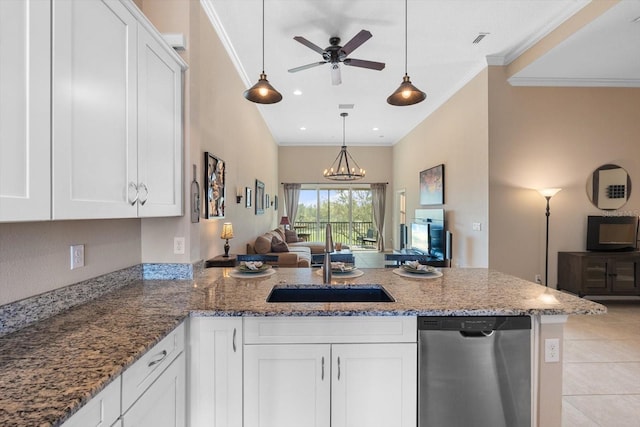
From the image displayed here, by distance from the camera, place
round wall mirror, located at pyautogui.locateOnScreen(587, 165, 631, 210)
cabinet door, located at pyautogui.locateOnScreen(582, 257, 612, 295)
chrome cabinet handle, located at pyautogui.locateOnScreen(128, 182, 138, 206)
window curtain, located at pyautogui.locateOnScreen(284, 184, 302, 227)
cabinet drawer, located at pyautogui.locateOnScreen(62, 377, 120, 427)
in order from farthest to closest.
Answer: window curtain, located at pyautogui.locateOnScreen(284, 184, 302, 227) → round wall mirror, located at pyautogui.locateOnScreen(587, 165, 631, 210) → cabinet door, located at pyautogui.locateOnScreen(582, 257, 612, 295) → chrome cabinet handle, located at pyautogui.locateOnScreen(128, 182, 138, 206) → cabinet drawer, located at pyautogui.locateOnScreen(62, 377, 120, 427)

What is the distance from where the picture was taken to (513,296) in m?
1.65

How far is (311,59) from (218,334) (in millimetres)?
3677

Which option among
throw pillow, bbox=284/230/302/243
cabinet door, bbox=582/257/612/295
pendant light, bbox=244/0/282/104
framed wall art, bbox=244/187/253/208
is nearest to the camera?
pendant light, bbox=244/0/282/104

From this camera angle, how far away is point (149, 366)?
1.15 m

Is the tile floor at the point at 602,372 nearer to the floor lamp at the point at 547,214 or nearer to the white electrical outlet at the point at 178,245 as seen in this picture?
the floor lamp at the point at 547,214

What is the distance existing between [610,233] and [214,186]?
17.1 feet

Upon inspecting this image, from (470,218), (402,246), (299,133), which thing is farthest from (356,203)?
(470,218)

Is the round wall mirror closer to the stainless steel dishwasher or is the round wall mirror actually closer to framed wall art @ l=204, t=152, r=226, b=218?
the stainless steel dishwasher

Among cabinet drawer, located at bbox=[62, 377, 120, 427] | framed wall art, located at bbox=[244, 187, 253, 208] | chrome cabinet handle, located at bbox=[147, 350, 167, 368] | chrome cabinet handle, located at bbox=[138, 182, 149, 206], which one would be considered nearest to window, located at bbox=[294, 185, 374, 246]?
framed wall art, located at bbox=[244, 187, 253, 208]

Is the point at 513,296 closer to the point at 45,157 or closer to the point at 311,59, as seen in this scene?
the point at 45,157

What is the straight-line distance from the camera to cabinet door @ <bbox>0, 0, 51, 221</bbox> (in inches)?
33.7

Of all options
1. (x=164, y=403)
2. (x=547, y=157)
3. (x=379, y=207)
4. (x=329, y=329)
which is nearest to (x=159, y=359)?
(x=164, y=403)

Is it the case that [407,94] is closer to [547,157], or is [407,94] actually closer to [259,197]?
[547,157]

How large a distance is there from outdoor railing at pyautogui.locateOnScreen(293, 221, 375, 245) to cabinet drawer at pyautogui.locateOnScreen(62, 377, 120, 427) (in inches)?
315
